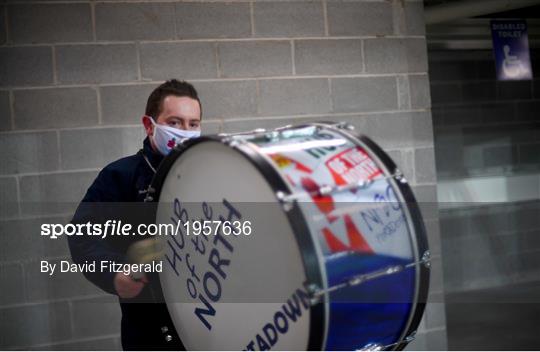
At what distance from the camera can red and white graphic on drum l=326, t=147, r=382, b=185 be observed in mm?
1852

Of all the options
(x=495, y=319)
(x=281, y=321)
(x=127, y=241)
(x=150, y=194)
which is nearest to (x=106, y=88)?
(x=127, y=241)

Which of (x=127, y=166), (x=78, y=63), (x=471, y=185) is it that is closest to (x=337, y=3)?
(x=78, y=63)

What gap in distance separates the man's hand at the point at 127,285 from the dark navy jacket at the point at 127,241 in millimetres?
28

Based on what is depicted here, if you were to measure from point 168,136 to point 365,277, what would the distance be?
0.86 m

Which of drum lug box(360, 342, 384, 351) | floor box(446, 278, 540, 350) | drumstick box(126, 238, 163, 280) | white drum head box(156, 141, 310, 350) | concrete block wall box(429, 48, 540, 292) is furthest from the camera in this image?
concrete block wall box(429, 48, 540, 292)

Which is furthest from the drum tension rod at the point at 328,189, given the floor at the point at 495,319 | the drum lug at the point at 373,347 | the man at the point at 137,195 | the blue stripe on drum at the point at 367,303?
the floor at the point at 495,319

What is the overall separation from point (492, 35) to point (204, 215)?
308cm

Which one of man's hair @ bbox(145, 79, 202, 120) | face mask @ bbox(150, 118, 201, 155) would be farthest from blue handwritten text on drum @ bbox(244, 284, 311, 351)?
man's hair @ bbox(145, 79, 202, 120)

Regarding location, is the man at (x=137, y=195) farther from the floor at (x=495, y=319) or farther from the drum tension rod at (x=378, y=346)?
the floor at (x=495, y=319)

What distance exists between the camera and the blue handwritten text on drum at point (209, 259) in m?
1.92

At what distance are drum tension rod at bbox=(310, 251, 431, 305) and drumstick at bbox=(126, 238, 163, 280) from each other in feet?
1.99

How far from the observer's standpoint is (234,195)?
187 cm

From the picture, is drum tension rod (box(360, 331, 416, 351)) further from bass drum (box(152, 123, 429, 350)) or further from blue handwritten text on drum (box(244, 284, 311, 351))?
blue handwritten text on drum (box(244, 284, 311, 351))

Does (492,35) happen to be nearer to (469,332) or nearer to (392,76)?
(392,76)
